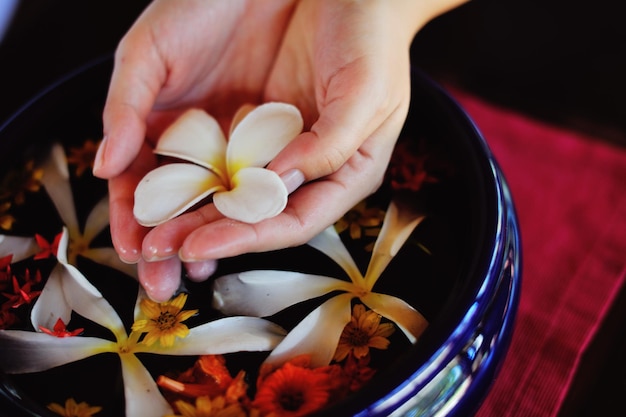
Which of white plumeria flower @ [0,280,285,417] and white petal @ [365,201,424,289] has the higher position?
white plumeria flower @ [0,280,285,417]

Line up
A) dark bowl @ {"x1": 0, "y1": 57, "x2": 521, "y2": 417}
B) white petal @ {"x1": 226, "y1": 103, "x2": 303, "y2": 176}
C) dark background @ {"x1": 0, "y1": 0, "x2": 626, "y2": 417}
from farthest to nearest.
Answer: dark background @ {"x1": 0, "y1": 0, "x2": 626, "y2": 417} < white petal @ {"x1": 226, "y1": 103, "x2": 303, "y2": 176} < dark bowl @ {"x1": 0, "y1": 57, "x2": 521, "y2": 417}

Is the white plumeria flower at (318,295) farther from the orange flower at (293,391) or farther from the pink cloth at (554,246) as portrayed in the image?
the pink cloth at (554,246)

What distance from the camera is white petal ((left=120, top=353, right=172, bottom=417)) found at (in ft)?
1.18

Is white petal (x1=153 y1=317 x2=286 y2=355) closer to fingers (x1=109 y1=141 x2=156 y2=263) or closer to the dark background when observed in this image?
fingers (x1=109 y1=141 x2=156 y2=263)

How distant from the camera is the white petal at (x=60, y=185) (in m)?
0.47

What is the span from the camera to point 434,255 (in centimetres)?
43

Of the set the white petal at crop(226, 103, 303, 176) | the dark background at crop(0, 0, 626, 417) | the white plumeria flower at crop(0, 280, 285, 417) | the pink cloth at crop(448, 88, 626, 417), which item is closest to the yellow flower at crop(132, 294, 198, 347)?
the white plumeria flower at crop(0, 280, 285, 417)

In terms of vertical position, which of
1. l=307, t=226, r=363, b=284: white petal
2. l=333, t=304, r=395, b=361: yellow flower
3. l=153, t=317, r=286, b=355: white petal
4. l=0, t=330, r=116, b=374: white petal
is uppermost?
l=0, t=330, r=116, b=374: white petal

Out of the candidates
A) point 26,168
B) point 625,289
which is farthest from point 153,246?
point 625,289

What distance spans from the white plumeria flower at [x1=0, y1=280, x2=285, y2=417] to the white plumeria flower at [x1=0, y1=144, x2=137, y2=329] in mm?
18

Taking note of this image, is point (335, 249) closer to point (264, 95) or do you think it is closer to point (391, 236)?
point (391, 236)

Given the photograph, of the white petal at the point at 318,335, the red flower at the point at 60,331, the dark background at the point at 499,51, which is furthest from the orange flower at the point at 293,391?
the dark background at the point at 499,51

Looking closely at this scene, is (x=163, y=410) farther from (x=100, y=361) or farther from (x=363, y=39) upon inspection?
(x=363, y=39)

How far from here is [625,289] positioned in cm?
57
